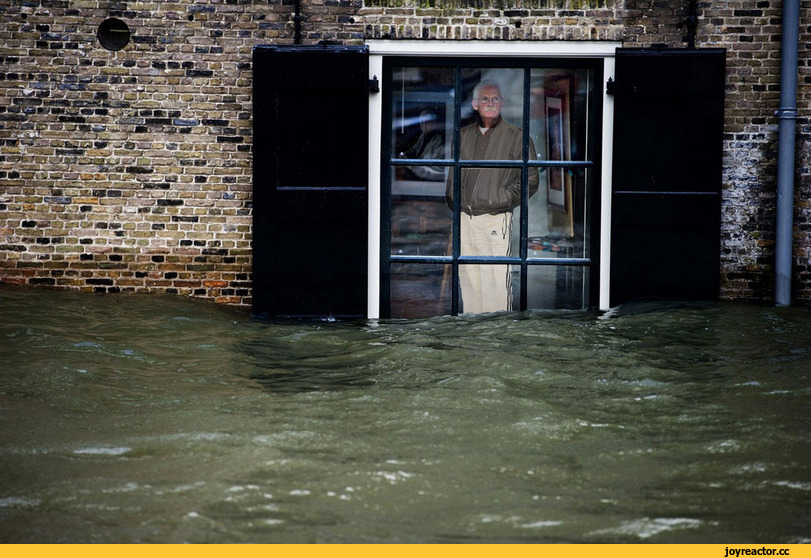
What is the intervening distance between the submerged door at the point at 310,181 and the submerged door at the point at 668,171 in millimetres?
1883

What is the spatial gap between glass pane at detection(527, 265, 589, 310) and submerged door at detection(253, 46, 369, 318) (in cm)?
130

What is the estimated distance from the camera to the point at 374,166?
6.95 m

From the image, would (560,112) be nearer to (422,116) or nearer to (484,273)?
(422,116)

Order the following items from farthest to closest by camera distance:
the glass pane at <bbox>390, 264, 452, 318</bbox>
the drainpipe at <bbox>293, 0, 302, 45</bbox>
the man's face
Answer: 1. the glass pane at <bbox>390, 264, 452, 318</bbox>
2. the man's face
3. the drainpipe at <bbox>293, 0, 302, 45</bbox>

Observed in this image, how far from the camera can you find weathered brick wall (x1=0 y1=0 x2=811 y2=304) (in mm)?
6797

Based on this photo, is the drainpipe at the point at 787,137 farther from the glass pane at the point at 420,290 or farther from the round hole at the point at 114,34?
the round hole at the point at 114,34

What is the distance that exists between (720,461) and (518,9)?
4.12 meters

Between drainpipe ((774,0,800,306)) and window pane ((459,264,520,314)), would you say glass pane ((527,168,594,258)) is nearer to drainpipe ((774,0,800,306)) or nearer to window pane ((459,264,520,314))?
window pane ((459,264,520,314))

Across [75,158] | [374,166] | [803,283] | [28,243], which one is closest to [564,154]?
[374,166]

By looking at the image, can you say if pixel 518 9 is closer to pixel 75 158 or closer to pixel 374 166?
pixel 374 166

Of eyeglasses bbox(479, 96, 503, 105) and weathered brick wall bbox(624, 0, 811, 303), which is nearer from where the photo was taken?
weathered brick wall bbox(624, 0, 811, 303)

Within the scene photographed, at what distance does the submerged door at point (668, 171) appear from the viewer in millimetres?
6711

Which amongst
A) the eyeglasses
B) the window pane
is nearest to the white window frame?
the eyeglasses
